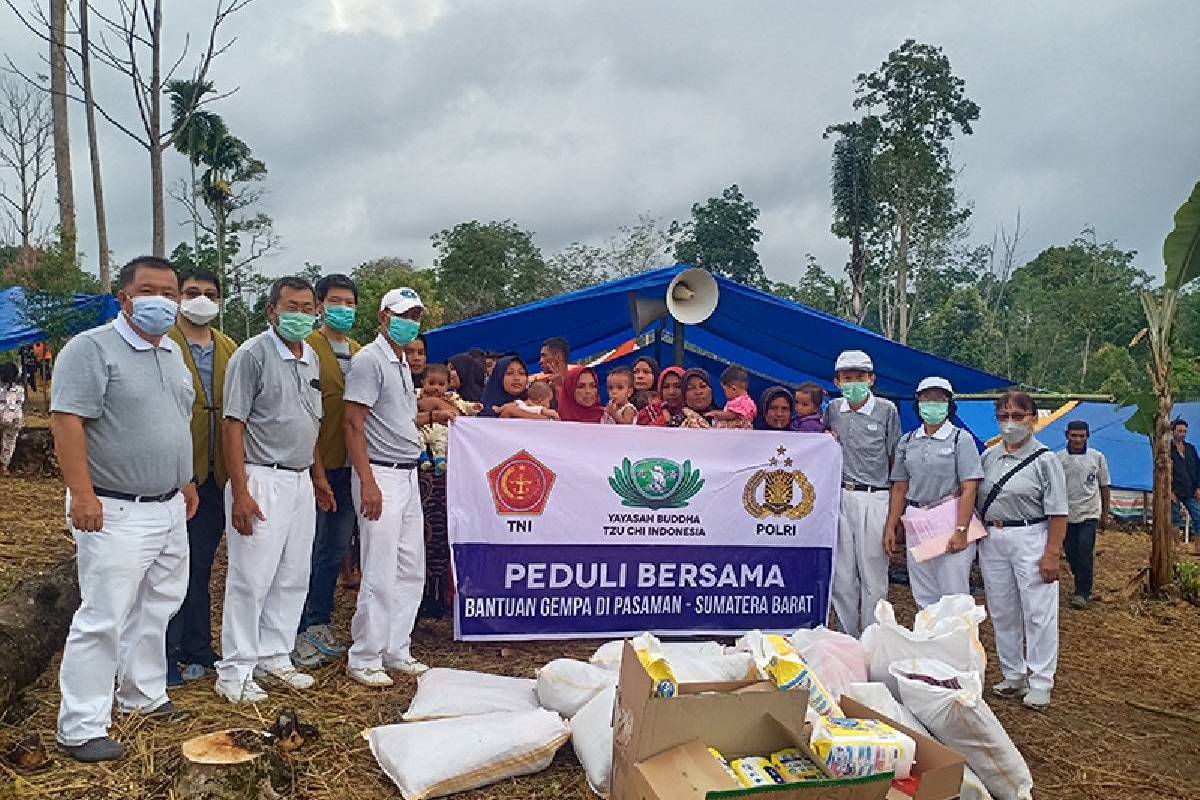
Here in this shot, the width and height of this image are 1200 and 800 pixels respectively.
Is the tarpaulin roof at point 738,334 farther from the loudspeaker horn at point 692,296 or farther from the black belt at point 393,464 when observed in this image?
the black belt at point 393,464

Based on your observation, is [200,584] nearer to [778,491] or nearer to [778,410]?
[778,491]

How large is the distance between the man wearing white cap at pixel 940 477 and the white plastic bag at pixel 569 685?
80.9 inches

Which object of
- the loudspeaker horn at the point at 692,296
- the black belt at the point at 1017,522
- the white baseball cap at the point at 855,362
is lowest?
the black belt at the point at 1017,522

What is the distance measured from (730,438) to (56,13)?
38.9 ft

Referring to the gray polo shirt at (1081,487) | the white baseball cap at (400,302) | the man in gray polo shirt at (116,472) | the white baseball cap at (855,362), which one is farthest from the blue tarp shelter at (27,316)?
the gray polo shirt at (1081,487)

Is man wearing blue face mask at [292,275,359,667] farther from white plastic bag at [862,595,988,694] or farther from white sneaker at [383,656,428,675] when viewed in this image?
white plastic bag at [862,595,988,694]

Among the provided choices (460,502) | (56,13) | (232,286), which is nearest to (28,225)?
(232,286)

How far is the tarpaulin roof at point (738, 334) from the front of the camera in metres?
6.18

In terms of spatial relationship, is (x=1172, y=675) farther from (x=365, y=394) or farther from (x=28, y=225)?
(x=28, y=225)

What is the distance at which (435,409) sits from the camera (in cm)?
462

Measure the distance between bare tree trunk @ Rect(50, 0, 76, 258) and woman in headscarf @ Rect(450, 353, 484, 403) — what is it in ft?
28.2

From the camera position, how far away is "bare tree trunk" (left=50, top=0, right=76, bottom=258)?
1151 cm

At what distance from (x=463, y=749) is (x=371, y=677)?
1114mm

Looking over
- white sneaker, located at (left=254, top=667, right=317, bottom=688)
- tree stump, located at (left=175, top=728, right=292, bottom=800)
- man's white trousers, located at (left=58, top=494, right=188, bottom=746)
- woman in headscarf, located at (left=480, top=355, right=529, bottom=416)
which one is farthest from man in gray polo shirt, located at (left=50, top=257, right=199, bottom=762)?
woman in headscarf, located at (left=480, top=355, right=529, bottom=416)
